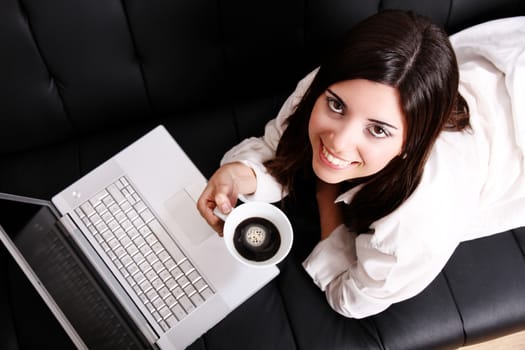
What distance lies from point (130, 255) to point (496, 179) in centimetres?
85

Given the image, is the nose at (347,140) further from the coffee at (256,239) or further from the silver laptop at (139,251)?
the silver laptop at (139,251)

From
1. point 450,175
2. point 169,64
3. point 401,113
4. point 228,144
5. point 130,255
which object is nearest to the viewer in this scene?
point 401,113

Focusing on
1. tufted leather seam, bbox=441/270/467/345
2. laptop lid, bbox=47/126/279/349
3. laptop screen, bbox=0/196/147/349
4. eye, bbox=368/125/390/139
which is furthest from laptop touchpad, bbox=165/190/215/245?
tufted leather seam, bbox=441/270/467/345

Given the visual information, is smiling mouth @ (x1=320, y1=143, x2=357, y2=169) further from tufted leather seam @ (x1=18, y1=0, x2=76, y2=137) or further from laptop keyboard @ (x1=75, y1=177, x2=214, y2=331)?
tufted leather seam @ (x1=18, y1=0, x2=76, y2=137)

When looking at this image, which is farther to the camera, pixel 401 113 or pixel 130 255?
pixel 130 255

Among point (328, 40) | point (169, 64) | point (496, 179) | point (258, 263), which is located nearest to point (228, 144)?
point (169, 64)

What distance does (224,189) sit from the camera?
1.00 m

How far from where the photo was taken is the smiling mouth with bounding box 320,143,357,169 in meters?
0.83

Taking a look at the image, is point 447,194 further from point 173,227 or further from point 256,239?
point 173,227

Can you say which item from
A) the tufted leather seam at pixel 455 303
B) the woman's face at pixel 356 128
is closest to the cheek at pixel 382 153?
the woman's face at pixel 356 128

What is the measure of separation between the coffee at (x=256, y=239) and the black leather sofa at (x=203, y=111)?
359 mm

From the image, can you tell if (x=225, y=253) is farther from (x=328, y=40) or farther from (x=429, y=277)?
(x=328, y=40)

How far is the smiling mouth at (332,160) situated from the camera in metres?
0.83

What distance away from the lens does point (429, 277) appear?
994 millimetres
